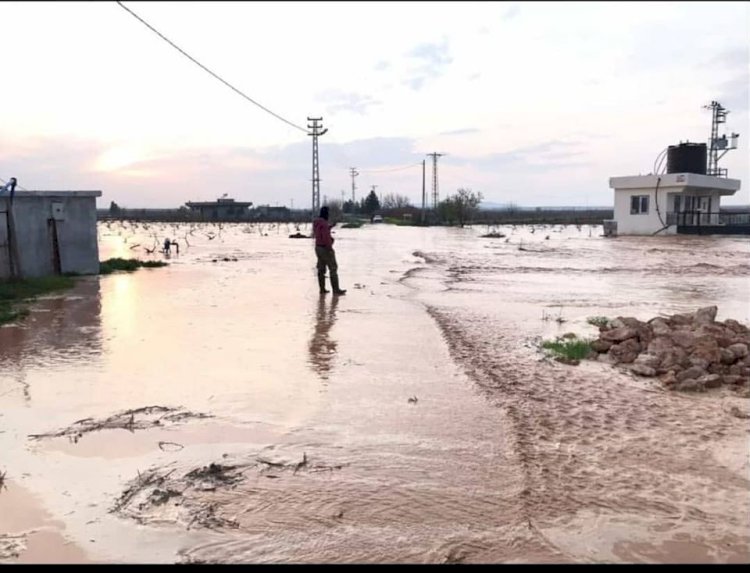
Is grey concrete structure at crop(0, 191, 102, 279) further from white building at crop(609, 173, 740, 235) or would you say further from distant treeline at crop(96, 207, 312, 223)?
distant treeline at crop(96, 207, 312, 223)

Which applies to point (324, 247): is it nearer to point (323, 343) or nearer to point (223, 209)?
point (323, 343)

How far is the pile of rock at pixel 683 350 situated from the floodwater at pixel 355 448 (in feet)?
1.08

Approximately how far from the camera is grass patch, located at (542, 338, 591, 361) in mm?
8359

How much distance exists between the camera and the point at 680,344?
7.88 m

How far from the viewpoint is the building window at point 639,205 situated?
41844 mm

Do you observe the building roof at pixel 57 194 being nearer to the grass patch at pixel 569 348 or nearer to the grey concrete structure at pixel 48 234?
the grey concrete structure at pixel 48 234

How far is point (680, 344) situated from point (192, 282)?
1281 cm

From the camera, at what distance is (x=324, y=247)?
14.0 metres

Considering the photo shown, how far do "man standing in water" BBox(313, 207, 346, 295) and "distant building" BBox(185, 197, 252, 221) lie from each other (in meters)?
91.4

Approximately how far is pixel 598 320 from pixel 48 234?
530 inches

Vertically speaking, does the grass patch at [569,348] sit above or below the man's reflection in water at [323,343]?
above

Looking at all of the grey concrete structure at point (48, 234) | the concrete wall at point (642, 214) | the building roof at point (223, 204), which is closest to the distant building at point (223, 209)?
the building roof at point (223, 204)

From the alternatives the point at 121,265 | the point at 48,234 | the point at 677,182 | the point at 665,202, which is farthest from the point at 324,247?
the point at 665,202
